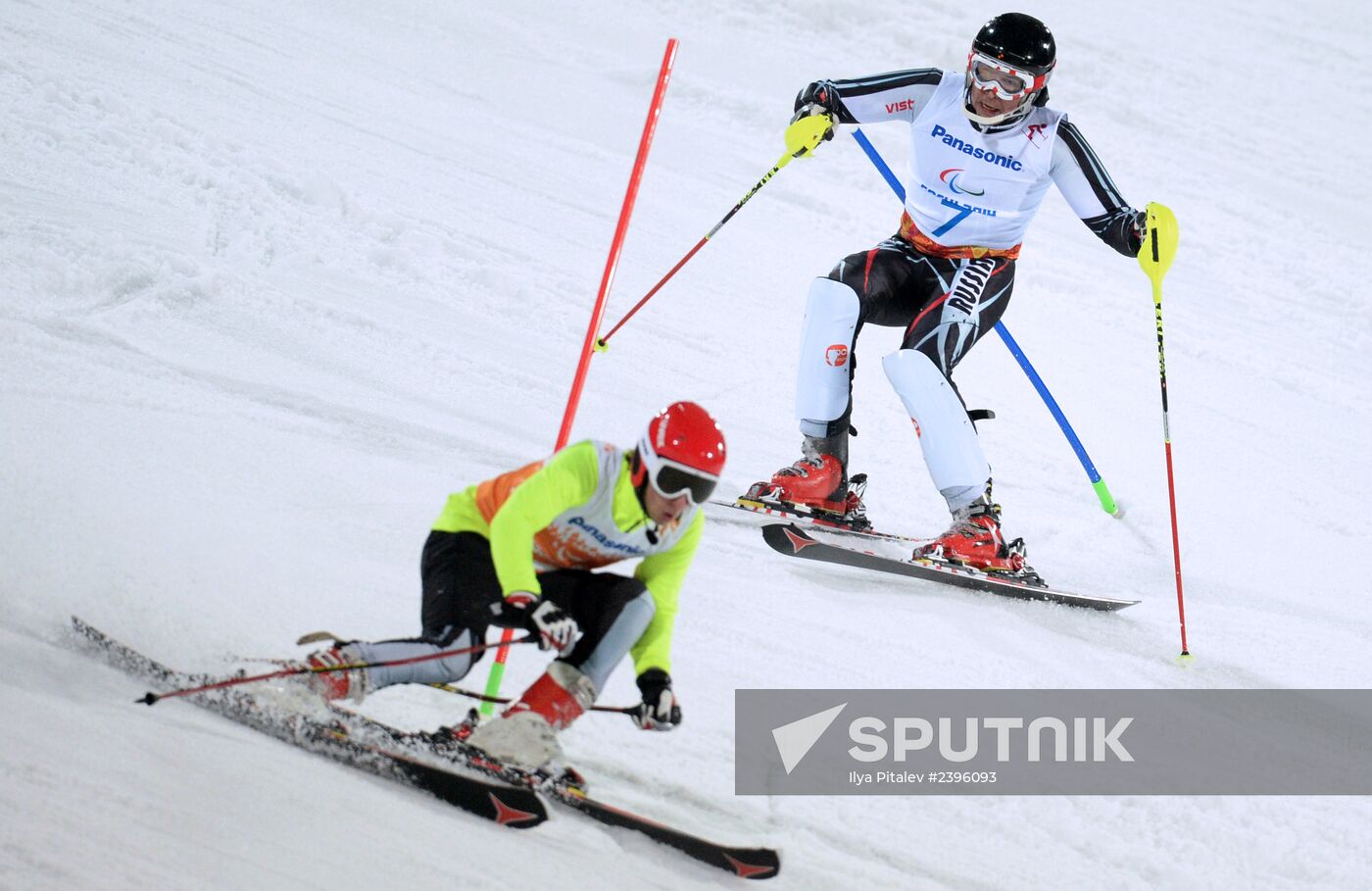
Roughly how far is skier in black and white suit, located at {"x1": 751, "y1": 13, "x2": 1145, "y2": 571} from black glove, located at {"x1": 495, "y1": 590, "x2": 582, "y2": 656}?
90.6 inches

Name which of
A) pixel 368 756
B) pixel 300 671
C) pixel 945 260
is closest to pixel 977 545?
pixel 945 260

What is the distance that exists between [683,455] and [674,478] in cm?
6

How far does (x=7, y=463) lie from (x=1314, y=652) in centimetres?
494

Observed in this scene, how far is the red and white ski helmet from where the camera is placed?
9.85ft

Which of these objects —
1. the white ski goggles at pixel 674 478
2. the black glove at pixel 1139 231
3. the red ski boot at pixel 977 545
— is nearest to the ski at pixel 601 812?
the white ski goggles at pixel 674 478

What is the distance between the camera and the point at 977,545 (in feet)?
16.2

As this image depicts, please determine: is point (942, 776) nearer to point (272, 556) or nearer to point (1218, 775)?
point (1218, 775)

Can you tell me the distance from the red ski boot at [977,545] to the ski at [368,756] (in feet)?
7.33

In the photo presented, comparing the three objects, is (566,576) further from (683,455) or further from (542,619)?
(683,455)

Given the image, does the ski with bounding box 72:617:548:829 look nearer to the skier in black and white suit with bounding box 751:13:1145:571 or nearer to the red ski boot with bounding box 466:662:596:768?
the red ski boot with bounding box 466:662:596:768

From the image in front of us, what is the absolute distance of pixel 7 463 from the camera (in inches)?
172

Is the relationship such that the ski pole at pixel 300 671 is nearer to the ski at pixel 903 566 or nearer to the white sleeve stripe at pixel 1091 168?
the ski at pixel 903 566

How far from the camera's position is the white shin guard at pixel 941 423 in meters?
4.89

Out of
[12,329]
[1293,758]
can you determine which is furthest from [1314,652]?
[12,329]
